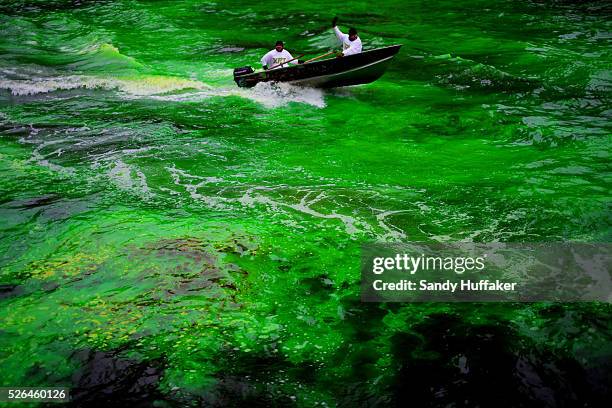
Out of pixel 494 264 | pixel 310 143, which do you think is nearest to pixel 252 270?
pixel 494 264

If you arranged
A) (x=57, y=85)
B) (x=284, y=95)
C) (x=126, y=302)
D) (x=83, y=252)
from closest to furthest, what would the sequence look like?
(x=126, y=302) < (x=83, y=252) < (x=284, y=95) < (x=57, y=85)

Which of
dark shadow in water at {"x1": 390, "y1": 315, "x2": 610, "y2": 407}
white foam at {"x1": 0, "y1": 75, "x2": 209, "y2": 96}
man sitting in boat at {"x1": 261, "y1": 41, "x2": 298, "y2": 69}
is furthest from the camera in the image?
white foam at {"x1": 0, "y1": 75, "x2": 209, "y2": 96}

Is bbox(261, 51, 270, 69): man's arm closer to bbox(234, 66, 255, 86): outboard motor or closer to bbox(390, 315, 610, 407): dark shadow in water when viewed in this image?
bbox(234, 66, 255, 86): outboard motor

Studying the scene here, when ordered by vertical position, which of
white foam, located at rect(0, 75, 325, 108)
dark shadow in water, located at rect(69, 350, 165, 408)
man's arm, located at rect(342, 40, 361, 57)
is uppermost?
man's arm, located at rect(342, 40, 361, 57)

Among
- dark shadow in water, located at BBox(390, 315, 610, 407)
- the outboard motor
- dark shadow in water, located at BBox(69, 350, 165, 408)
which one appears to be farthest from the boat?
dark shadow in water, located at BBox(69, 350, 165, 408)

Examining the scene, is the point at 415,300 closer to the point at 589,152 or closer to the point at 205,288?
the point at 205,288

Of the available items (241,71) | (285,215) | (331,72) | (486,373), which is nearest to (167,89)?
(241,71)

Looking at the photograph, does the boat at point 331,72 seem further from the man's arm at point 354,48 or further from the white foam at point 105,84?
the white foam at point 105,84

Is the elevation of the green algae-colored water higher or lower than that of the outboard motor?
lower
